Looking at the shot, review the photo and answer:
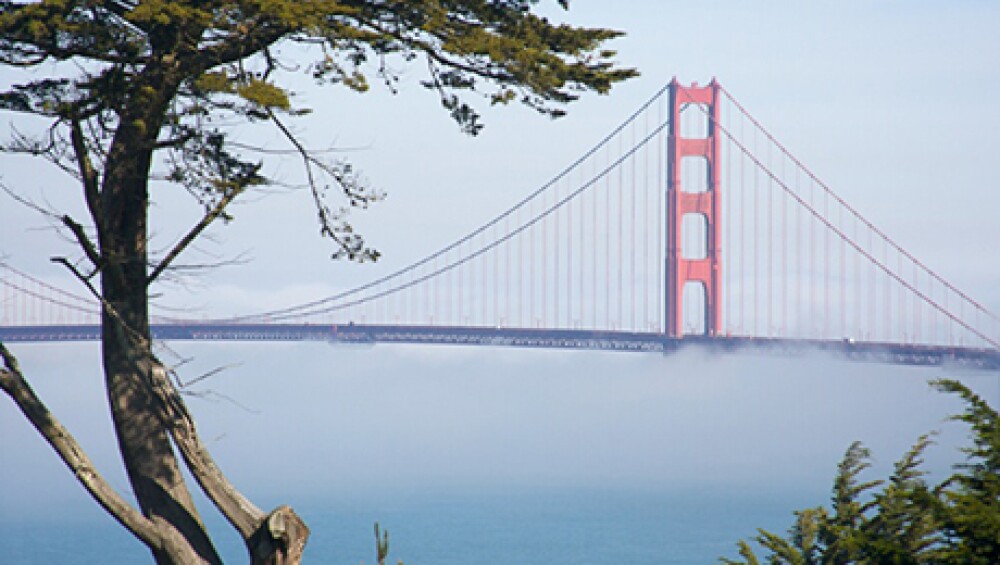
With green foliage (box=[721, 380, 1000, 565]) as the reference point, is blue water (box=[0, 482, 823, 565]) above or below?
below

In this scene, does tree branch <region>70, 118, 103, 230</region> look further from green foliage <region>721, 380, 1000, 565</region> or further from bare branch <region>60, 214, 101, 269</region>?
green foliage <region>721, 380, 1000, 565</region>

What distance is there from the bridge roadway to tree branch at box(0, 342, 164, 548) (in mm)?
35614

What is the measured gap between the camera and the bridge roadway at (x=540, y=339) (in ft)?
136

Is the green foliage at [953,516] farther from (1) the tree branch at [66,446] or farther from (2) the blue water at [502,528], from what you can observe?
(2) the blue water at [502,528]

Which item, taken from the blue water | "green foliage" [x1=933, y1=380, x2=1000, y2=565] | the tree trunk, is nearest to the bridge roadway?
the blue water

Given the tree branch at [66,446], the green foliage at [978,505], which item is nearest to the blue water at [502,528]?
the green foliage at [978,505]

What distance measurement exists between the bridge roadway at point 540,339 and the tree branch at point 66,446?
3561cm

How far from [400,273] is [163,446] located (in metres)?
45.9

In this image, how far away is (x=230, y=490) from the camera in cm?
574

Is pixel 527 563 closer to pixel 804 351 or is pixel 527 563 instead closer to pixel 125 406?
pixel 804 351

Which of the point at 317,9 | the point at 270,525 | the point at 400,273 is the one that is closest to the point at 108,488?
the point at 270,525

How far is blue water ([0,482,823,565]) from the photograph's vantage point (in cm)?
4522

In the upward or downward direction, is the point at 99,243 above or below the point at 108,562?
above

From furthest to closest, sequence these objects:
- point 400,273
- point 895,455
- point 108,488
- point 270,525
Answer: point 895,455 < point 400,273 < point 108,488 < point 270,525
